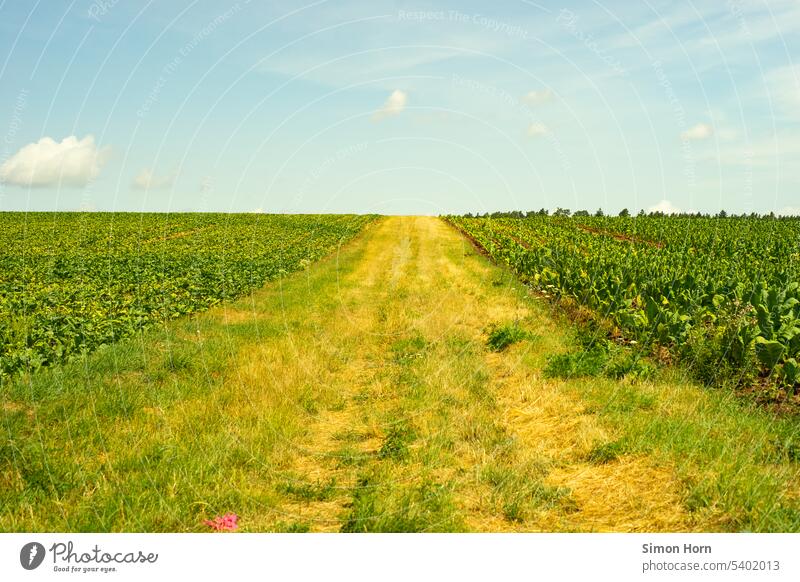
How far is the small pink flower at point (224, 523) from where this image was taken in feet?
16.5

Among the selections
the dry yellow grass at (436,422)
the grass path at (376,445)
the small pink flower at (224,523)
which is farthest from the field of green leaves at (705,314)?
the small pink flower at (224,523)

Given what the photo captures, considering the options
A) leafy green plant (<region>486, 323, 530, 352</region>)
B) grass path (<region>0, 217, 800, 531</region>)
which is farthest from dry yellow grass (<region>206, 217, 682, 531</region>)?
leafy green plant (<region>486, 323, 530, 352</region>)

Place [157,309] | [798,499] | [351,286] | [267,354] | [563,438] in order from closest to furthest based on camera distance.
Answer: [798,499], [563,438], [267,354], [157,309], [351,286]

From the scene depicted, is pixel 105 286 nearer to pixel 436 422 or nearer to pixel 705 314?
pixel 436 422

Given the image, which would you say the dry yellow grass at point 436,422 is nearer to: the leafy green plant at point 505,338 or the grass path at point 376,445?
the grass path at point 376,445

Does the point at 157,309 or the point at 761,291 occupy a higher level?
the point at 761,291

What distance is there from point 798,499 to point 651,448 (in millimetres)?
1491

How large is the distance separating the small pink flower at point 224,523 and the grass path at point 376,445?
104mm

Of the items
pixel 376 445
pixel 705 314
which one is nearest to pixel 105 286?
pixel 376 445

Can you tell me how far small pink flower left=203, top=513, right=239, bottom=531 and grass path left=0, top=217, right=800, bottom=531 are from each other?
104 millimetres

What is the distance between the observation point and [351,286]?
2130 centimetres
